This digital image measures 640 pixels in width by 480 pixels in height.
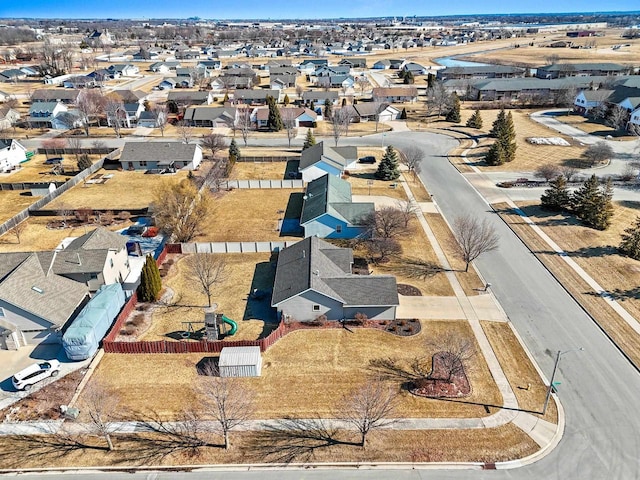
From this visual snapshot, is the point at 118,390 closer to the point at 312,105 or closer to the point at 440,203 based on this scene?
the point at 440,203

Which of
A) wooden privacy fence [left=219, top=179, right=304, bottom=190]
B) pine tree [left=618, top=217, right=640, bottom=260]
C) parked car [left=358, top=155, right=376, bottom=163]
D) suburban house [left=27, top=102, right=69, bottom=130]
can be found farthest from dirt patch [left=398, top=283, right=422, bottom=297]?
→ suburban house [left=27, top=102, right=69, bottom=130]

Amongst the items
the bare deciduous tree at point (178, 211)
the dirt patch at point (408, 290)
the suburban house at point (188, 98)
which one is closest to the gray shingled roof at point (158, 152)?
the bare deciduous tree at point (178, 211)

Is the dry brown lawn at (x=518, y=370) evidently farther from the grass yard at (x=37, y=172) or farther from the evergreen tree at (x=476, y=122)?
the evergreen tree at (x=476, y=122)

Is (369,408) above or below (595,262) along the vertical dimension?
above

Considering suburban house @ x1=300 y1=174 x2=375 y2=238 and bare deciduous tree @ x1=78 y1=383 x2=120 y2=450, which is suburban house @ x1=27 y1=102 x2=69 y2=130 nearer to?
suburban house @ x1=300 y1=174 x2=375 y2=238

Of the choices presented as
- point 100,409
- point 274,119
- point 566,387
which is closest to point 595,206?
point 566,387

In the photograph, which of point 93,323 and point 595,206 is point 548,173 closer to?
point 595,206
